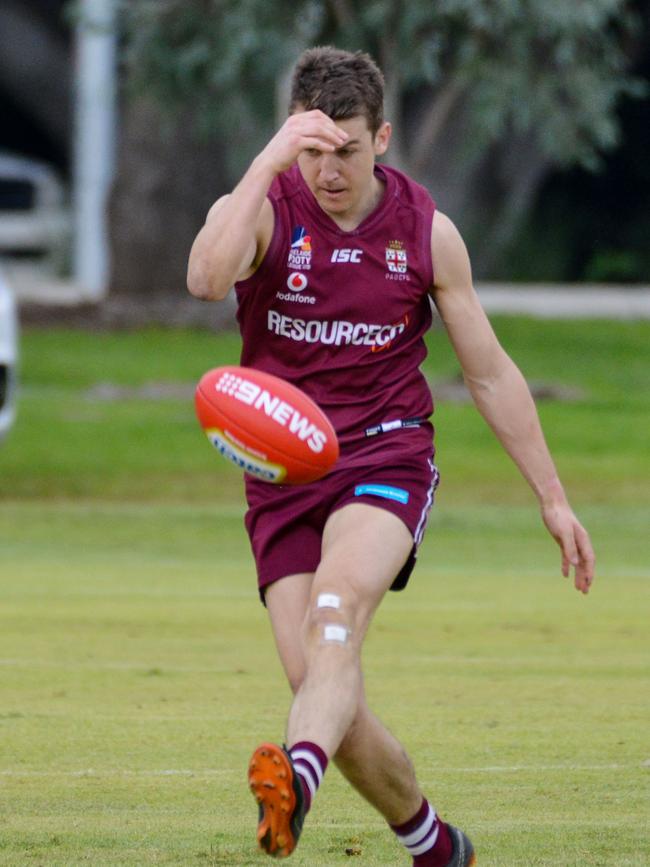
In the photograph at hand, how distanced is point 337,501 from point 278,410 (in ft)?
1.40

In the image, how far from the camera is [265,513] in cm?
609

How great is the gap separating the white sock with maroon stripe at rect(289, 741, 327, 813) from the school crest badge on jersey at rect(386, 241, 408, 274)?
1484mm

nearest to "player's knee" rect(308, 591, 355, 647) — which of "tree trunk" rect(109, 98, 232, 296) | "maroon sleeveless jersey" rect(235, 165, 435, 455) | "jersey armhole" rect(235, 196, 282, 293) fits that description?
"maroon sleeveless jersey" rect(235, 165, 435, 455)

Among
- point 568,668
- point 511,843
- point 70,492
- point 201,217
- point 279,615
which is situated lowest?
point 201,217

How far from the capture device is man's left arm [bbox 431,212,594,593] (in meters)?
6.14

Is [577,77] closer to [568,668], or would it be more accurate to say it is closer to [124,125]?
[124,125]

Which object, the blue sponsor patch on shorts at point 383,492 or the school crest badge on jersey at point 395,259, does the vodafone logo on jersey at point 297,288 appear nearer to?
the school crest badge on jersey at point 395,259

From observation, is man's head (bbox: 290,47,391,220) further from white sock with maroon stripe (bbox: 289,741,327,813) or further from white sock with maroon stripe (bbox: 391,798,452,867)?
white sock with maroon stripe (bbox: 391,798,452,867)

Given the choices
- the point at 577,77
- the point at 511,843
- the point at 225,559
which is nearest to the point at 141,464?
the point at 225,559

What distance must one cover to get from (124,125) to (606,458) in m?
12.4

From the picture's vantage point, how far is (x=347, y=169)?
19.6ft

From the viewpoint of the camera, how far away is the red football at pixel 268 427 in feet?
18.6

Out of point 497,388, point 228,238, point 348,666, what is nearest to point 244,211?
point 228,238

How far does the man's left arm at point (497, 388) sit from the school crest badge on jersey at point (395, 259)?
0.33 feet
